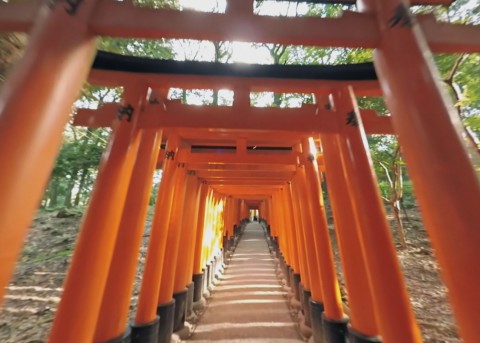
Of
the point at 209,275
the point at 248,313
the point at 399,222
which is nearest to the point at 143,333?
the point at 248,313

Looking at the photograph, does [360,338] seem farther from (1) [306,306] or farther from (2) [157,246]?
(2) [157,246]

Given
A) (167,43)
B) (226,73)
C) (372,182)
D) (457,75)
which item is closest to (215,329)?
(372,182)

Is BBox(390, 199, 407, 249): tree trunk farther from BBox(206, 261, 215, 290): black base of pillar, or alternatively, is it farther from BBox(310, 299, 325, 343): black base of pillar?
BBox(206, 261, 215, 290): black base of pillar

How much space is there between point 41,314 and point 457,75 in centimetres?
1099

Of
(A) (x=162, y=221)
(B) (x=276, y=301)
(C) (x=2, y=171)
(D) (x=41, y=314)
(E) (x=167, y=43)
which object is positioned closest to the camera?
(C) (x=2, y=171)

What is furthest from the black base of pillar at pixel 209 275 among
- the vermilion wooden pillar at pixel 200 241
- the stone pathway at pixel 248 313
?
the vermilion wooden pillar at pixel 200 241

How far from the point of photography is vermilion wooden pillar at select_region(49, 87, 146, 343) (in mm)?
1762

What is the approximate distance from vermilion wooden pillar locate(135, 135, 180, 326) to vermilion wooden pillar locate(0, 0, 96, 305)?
234cm

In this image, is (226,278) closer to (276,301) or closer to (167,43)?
(276,301)

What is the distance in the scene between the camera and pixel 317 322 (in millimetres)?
3902

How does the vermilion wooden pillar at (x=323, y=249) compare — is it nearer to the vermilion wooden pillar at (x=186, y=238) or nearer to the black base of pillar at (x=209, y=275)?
the vermilion wooden pillar at (x=186, y=238)

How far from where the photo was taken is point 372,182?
2.22 metres

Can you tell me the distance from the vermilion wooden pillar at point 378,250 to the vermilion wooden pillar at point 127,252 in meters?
2.23

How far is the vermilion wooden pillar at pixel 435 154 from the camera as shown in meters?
Answer: 1.10
